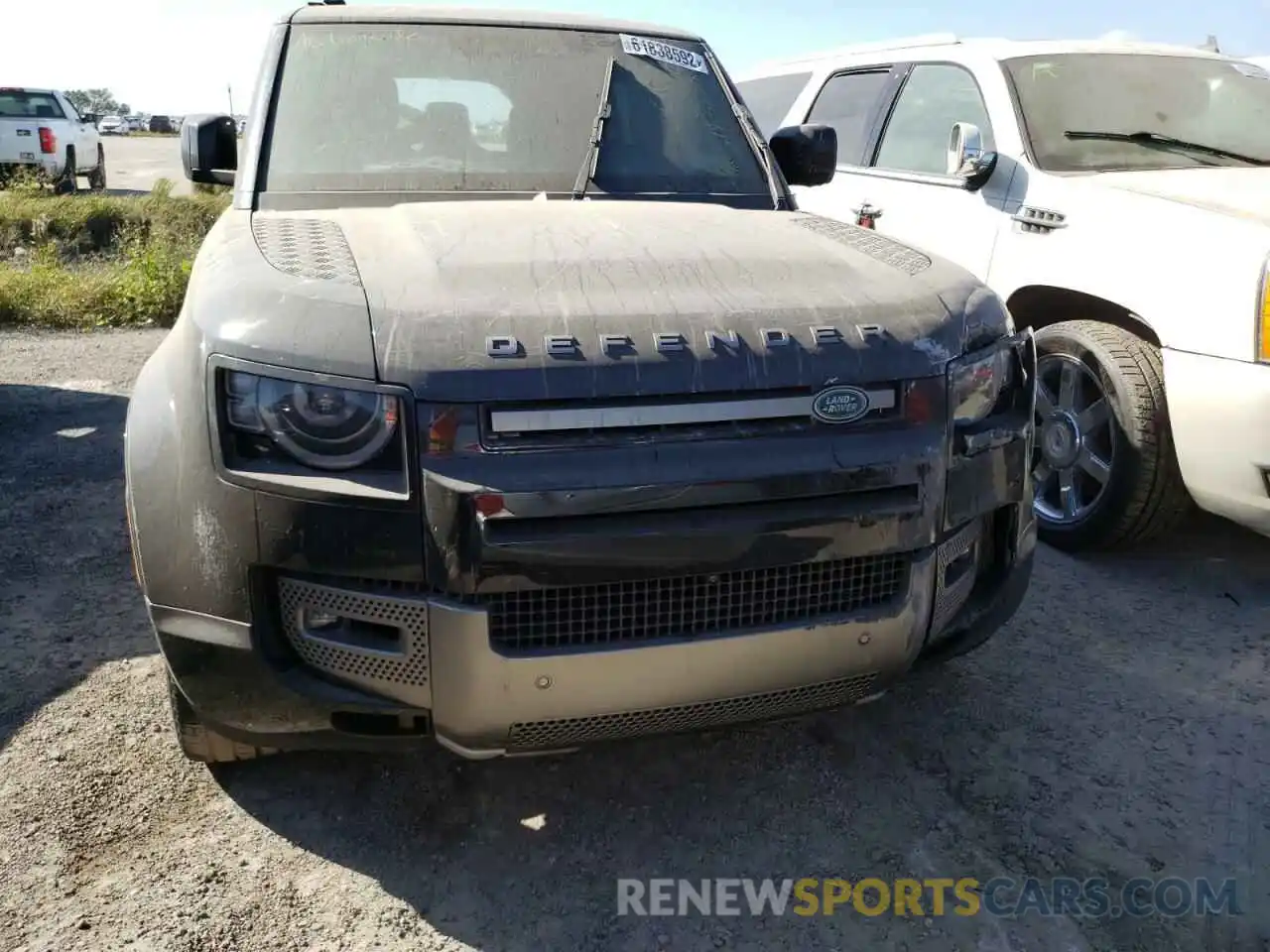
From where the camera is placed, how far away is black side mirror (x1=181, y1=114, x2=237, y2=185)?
3.34 m

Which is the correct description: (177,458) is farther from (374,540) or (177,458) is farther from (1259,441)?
(1259,441)

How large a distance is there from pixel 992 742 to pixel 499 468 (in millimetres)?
1665

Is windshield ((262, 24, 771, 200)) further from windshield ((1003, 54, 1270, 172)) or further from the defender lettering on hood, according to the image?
windshield ((1003, 54, 1270, 172))

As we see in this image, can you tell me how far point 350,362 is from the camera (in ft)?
6.34

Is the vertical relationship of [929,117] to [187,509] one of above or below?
above

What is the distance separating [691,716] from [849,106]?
4412 millimetres

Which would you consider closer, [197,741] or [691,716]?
[691,716]

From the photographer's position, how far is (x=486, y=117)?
329 cm

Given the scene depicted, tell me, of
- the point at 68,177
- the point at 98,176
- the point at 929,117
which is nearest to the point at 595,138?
the point at 929,117

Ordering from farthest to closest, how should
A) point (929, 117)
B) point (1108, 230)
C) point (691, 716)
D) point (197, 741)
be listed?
point (929, 117), point (1108, 230), point (197, 741), point (691, 716)

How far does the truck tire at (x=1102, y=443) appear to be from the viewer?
377 cm

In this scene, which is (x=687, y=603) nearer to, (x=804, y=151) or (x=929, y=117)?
(x=804, y=151)

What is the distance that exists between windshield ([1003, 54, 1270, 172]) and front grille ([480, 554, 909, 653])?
2.82m

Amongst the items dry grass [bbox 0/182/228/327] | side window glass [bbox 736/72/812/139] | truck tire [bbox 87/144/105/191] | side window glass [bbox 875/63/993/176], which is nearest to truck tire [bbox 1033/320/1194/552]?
side window glass [bbox 875/63/993/176]
